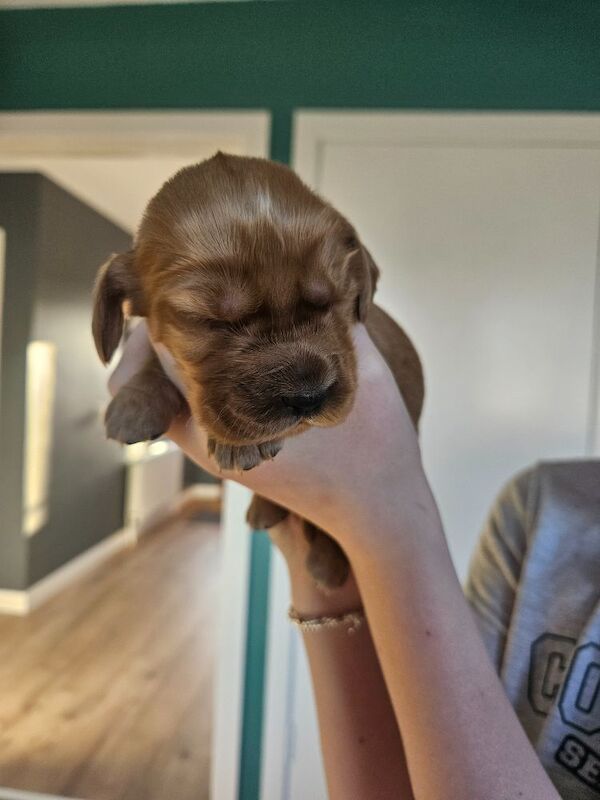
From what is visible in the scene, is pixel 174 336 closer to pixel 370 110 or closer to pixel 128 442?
pixel 128 442

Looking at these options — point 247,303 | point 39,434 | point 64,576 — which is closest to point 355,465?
point 247,303

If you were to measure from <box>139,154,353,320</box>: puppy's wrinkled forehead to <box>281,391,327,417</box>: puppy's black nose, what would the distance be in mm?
120

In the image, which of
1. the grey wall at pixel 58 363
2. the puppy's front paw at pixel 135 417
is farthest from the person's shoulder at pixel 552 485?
the grey wall at pixel 58 363

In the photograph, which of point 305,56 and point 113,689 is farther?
point 113,689

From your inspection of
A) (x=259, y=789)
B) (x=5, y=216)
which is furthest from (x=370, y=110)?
(x=5, y=216)

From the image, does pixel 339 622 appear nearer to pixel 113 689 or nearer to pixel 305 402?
pixel 305 402

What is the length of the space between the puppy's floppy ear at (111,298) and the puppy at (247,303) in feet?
0.10

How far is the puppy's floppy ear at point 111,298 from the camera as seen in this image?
0.90 meters

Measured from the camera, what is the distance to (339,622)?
3.16ft

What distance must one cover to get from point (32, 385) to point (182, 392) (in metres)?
4.51

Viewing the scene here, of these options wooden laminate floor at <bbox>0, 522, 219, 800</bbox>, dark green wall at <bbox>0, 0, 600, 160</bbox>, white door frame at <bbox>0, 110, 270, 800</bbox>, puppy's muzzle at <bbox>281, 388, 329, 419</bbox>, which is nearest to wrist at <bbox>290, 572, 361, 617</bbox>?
puppy's muzzle at <bbox>281, 388, 329, 419</bbox>

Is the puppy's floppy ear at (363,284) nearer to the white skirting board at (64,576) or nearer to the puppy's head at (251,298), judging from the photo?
the puppy's head at (251,298)

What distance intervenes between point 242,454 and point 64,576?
5.39 m

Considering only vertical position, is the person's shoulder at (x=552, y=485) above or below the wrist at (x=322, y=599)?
above
